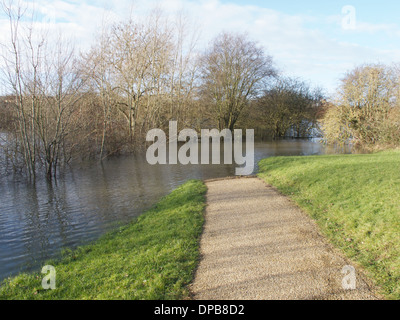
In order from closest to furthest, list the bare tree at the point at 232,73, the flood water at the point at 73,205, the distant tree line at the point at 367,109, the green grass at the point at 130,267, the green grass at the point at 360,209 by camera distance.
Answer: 1. the green grass at the point at 130,267
2. the green grass at the point at 360,209
3. the flood water at the point at 73,205
4. the distant tree line at the point at 367,109
5. the bare tree at the point at 232,73

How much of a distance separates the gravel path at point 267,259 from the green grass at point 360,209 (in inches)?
11.7

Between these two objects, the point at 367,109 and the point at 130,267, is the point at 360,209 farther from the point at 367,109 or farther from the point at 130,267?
the point at 367,109

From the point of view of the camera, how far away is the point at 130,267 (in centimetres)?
456

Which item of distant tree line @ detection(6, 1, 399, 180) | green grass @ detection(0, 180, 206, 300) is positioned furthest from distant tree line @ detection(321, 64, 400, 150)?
green grass @ detection(0, 180, 206, 300)

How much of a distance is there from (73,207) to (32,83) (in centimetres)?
752

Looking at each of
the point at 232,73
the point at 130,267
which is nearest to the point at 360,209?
the point at 130,267

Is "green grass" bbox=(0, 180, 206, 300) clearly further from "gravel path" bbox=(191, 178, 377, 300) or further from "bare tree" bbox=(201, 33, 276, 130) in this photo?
"bare tree" bbox=(201, 33, 276, 130)

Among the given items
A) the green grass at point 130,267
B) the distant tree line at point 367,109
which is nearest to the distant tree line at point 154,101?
the distant tree line at point 367,109

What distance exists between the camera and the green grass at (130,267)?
12.8ft

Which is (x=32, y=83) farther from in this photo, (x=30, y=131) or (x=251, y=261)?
(x=251, y=261)

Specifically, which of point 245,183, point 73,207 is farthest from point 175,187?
point 73,207

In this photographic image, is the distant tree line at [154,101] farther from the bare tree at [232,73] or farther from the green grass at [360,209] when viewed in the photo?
the green grass at [360,209]

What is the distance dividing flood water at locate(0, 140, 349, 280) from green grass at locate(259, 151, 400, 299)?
5090 mm
